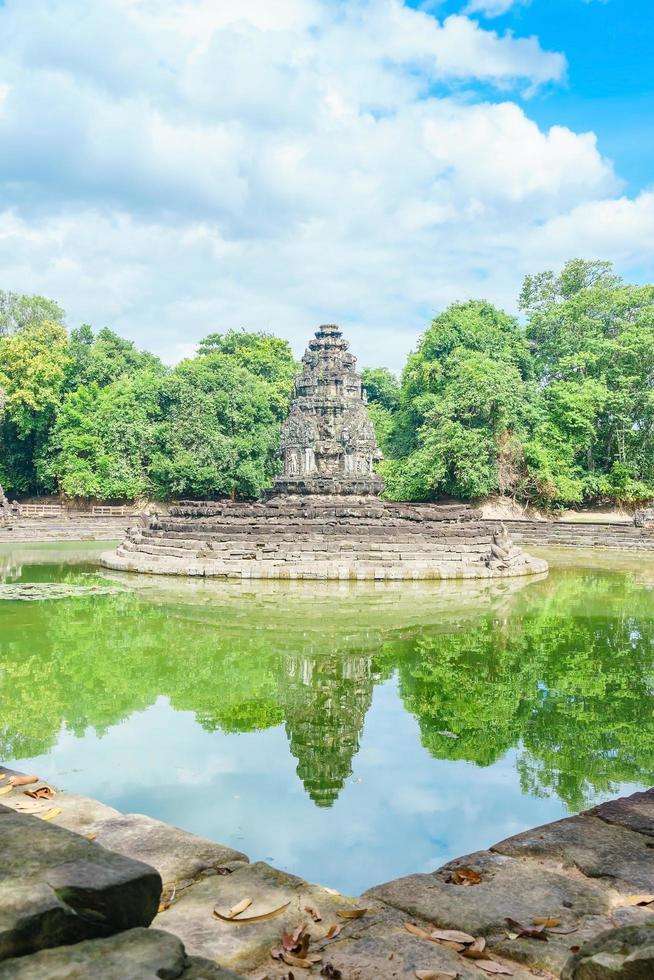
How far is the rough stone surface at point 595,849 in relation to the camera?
10.4 feet

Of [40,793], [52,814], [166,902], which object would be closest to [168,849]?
[166,902]

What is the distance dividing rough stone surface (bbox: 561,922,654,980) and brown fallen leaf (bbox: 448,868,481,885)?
3.36 ft

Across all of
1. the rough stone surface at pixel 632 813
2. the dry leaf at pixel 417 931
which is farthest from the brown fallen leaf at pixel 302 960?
the rough stone surface at pixel 632 813

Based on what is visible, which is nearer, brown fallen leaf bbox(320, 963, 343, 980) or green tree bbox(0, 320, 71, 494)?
brown fallen leaf bbox(320, 963, 343, 980)

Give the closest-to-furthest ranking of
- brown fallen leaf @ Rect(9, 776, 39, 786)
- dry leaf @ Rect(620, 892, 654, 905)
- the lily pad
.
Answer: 1. dry leaf @ Rect(620, 892, 654, 905)
2. brown fallen leaf @ Rect(9, 776, 39, 786)
3. the lily pad

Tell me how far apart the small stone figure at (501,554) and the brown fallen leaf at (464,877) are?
14971 millimetres

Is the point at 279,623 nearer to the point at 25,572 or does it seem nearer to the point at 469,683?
the point at 469,683

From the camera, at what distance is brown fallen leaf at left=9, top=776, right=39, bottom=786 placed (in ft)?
13.5

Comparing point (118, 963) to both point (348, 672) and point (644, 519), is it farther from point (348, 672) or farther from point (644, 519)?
point (644, 519)

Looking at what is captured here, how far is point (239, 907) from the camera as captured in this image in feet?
9.02

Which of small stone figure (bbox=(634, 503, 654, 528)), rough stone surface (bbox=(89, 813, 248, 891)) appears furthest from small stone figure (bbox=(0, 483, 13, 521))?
rough stone surface (bbox=(89, 813, 248, 891))

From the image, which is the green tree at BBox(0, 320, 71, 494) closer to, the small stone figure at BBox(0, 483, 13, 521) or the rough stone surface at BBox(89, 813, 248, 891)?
the small stone figure at BBox(0, 483, 13, 521)

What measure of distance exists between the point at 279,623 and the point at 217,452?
25.0m

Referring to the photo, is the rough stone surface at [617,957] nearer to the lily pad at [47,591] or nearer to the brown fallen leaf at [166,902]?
the brown fallen leaf at [166,902]
